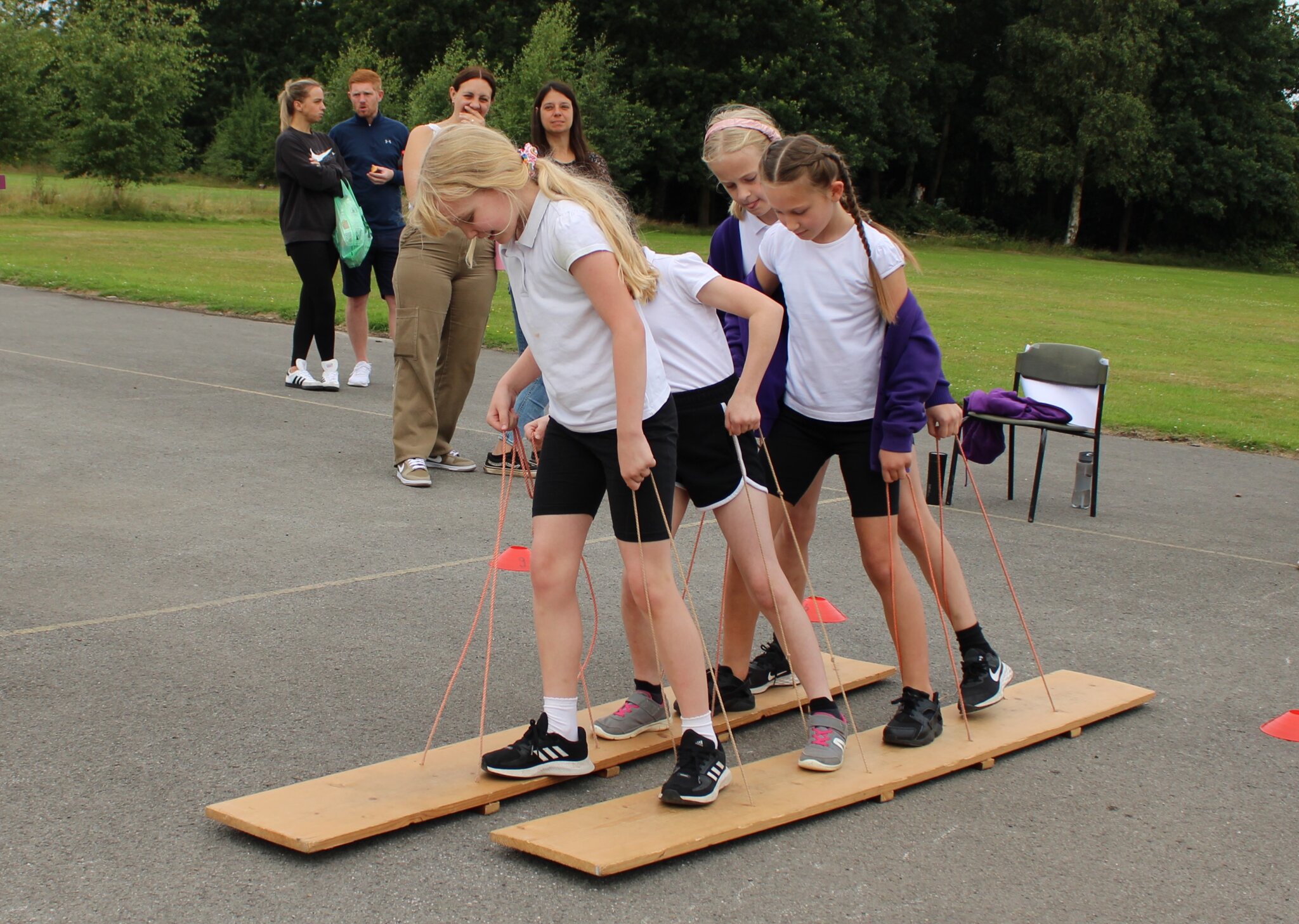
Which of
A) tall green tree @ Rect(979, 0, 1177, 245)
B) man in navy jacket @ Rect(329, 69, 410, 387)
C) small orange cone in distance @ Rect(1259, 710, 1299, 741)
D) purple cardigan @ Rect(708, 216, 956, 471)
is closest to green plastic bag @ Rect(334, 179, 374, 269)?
man in navy jacket @ Rect(329, 69, 410, 387)

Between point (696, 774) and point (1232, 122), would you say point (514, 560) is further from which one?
point (1232, 122)

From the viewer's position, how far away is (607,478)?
3.57 metres

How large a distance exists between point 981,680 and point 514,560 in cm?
243

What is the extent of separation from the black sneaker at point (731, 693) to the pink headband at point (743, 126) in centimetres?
172

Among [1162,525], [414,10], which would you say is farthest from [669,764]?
[414,10]

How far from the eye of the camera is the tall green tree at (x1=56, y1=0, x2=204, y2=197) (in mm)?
38812

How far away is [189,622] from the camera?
5.00 m

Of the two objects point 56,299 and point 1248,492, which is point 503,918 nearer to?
point 1248,492

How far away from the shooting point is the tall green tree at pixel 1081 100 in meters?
51.9

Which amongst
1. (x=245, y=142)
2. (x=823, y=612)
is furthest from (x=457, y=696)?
(x=245, y=142)

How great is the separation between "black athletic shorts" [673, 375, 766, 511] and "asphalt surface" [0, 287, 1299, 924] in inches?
33.2

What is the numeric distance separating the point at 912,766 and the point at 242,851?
1.83 m

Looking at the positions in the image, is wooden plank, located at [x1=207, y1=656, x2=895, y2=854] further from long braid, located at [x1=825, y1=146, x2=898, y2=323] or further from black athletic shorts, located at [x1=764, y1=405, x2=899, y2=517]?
long braid, located at [x1=825, y1=146, x2=898, y2=323]

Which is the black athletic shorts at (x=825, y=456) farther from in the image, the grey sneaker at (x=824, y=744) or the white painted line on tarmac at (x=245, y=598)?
the white painted line on tarmac at (x=245, y=598)
